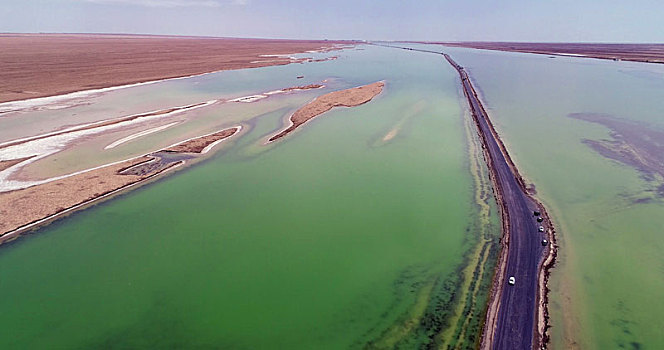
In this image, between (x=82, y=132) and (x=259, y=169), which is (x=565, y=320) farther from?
(x=82, y=132)

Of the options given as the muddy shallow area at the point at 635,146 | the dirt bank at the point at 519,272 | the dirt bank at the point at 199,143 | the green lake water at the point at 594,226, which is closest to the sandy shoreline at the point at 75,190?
the dirt bank at the point at 199,143

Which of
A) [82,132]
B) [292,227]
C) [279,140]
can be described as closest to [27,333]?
[292,227]

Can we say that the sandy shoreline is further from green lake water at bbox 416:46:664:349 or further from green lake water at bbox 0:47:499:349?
green lake water at bbox 416:46:664:349

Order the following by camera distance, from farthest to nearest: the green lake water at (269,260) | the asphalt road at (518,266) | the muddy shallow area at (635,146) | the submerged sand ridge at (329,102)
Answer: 1. the submerged sand ridge at (329,102)
2. the muddy shallow area at (635,146)
3. the green lake water at (269,260)
4. the asphalt road at (518,266)

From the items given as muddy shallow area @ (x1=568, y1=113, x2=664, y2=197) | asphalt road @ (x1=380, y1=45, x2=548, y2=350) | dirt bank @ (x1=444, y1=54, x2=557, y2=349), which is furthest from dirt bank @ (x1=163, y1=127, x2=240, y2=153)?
muddy shallow area @ (x1=568, y1=113, x2=664, y2=197)

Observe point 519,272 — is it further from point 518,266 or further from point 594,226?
point 594,226

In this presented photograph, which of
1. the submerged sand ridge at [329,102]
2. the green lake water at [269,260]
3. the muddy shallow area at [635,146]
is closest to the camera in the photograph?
the green lake water at [269,260]

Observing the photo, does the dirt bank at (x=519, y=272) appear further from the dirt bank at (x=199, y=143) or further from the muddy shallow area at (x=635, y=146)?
the dirt bank at (x=199, y=143)
